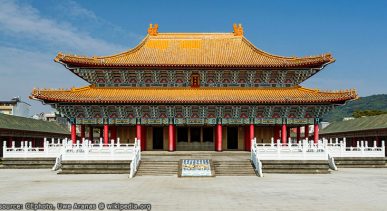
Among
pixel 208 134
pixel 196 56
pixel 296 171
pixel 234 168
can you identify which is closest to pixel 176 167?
pixel 234 168

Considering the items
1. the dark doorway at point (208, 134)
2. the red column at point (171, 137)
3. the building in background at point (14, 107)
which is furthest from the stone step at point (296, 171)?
the building in background at point (14, 107)

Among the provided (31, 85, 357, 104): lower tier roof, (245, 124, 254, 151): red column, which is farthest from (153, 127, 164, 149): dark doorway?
(245, 124, 254, 151): red column

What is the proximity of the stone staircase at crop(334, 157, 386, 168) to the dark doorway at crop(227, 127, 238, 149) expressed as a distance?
38.5 ft

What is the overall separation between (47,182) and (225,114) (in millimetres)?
20606

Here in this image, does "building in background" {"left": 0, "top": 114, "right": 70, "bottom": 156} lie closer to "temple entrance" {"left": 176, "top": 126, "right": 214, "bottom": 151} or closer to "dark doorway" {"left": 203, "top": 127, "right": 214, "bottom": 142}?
"temple entrance" {"left": 176, "top": 126, "right": 214, "bottom": 151}

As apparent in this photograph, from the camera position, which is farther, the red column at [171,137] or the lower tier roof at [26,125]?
the lower tier roof at [26,125]

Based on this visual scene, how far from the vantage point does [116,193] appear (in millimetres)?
19109

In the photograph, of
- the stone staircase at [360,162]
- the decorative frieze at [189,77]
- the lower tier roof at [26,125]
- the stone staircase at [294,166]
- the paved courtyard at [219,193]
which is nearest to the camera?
the paved courtyard at [219,193]

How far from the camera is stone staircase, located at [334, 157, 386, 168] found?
3572 centimetres

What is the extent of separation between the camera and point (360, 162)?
1415 inches

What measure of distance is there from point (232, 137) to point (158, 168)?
1591 centimetres

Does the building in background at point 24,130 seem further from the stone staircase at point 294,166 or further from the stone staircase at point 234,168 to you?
the stone staircase at point 294,166

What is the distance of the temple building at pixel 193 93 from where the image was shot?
131 feet

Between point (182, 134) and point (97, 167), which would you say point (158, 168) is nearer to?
point (97, 167)
